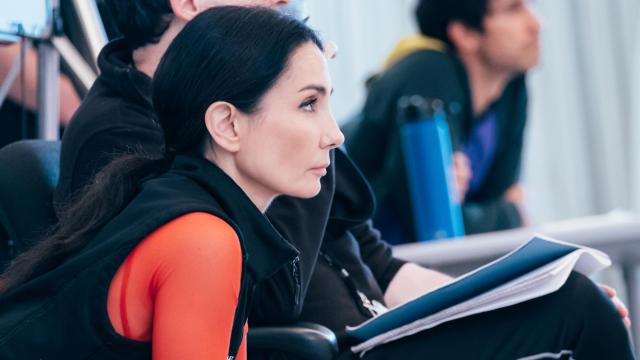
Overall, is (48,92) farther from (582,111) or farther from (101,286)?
(582,111)

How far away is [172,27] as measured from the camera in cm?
138

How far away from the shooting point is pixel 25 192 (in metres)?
1.30

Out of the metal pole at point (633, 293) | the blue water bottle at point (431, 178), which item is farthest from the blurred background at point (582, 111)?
the metal pole at point (633, 293)

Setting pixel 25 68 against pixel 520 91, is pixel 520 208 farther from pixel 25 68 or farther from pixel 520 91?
pixel 25 68

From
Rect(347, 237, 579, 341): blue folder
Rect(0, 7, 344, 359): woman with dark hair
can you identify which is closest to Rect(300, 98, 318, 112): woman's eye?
Rect(0, 7, 344, 359): woman with dark hair

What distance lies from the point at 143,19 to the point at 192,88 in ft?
1.00

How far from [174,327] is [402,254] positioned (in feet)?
3.60

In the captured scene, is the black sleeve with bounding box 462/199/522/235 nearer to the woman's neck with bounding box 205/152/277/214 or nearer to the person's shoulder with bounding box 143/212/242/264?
the woman's neck with bounding box 205/152/277/214

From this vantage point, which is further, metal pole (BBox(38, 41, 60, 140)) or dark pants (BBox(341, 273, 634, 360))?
metal pole (BBox(38, 41, 60, 140))

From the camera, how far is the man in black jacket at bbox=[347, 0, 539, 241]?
2469 millimetres

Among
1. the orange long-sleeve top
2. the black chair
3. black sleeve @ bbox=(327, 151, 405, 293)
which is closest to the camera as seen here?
the orange long-sleeve top

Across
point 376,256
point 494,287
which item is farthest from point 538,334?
point 376,256

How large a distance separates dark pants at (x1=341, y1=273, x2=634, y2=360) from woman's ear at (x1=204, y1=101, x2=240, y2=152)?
1.10 feet

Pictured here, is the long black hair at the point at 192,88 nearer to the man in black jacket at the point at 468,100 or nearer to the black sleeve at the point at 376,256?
the black sleeve at the point at 376,256
